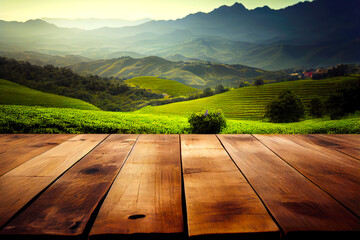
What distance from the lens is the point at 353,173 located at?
3.50 feet

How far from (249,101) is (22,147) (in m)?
20.3

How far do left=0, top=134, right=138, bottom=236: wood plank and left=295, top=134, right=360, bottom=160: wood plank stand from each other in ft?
5.09

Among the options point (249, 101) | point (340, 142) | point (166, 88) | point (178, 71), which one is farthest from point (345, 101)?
point (178, 71)

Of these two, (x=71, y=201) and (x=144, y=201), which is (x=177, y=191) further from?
(x=71, y=201)

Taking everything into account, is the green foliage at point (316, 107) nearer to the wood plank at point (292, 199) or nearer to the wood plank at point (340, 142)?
the wood plank at point (340, 142)

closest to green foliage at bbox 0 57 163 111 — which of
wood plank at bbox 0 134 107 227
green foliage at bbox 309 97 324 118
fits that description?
green foliage at bbox 309 97 324 118

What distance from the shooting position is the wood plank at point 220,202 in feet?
1.95

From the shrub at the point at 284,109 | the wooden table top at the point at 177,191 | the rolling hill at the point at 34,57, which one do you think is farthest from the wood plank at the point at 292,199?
the rolling hill at the point at 34,57

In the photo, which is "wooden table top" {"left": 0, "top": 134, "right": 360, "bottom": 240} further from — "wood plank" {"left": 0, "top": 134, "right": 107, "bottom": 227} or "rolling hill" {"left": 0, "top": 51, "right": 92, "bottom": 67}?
"rolling hill" {"left": 0, "top": 51, "right": 92, "bottom": 67}

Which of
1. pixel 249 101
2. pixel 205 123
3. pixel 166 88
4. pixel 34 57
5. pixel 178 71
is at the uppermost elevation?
pixel 178 71

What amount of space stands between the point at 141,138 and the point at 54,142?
0.67 m

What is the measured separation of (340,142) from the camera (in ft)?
5.57

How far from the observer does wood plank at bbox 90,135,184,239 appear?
590mm

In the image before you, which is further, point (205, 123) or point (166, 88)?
point (166, 88)
